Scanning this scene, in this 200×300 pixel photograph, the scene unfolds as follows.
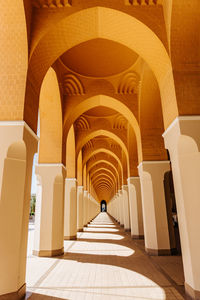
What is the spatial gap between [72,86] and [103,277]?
22.1ft

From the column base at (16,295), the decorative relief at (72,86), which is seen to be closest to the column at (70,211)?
the decorative relief at (72,86)

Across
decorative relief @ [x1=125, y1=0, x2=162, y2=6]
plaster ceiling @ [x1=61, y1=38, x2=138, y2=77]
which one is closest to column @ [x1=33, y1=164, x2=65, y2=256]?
plaster ceiling @ [x1=61, y1=38, x2=138, y2=77]

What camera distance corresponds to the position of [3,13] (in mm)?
4301

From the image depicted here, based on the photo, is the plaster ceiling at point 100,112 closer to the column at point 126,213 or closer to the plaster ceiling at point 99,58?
the plaster ceiling at point 99,58

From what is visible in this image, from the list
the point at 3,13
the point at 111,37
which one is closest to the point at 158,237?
the point at 111,37

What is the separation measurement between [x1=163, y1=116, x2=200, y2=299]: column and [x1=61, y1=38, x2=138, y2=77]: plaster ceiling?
4.33 meters


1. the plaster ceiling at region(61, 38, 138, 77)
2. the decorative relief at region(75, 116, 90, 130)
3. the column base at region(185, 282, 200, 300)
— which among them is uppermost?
the plaster ceiling at region(61, 38, 138, 77)

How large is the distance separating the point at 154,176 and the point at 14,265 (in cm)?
521

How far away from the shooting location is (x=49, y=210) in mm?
7383

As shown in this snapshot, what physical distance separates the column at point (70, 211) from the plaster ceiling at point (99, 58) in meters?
5.33

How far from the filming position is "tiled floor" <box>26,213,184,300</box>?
13.2ft

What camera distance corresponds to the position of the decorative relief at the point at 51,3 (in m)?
4.82

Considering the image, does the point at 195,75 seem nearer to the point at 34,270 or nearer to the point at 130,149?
the point at 34,270

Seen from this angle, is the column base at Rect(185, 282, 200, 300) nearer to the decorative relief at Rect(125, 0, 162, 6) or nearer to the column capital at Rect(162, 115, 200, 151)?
the column capital at Rect(162, 115, 200, 151)
